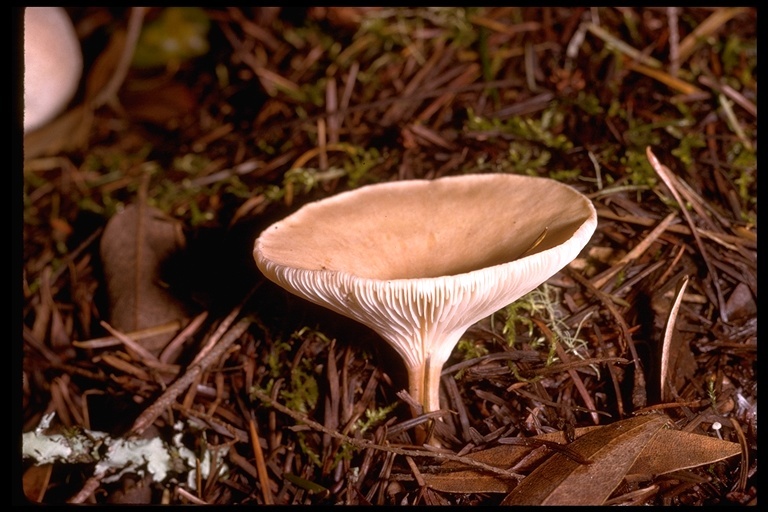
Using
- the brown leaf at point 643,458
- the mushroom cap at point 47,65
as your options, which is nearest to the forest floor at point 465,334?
the brown leaf at point 643,458

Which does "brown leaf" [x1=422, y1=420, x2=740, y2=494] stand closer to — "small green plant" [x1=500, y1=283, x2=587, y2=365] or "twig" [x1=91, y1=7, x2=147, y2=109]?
"small green plant" [x1=500, y1=283, x2=587, y2=365]

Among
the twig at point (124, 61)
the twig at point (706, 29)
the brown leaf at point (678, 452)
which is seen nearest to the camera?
the brown leaf at point (678, 452)

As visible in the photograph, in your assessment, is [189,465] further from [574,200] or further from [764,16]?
[764,16]

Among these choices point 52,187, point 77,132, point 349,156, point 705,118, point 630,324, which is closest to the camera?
point 630,324

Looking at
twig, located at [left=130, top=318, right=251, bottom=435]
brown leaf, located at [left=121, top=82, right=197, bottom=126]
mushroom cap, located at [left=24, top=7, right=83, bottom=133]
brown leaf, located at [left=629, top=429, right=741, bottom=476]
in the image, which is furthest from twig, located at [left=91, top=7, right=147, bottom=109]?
brown leaf, located at [left=629, top=429, right=741, bottom=476]

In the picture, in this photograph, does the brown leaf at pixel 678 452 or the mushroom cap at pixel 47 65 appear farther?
the mushroom cap at pixel 47 65

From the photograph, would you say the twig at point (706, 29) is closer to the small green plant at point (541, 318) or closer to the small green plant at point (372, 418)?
the small green plant at point (541, 318)

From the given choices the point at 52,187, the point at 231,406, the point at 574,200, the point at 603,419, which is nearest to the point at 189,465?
the point at 231,406
